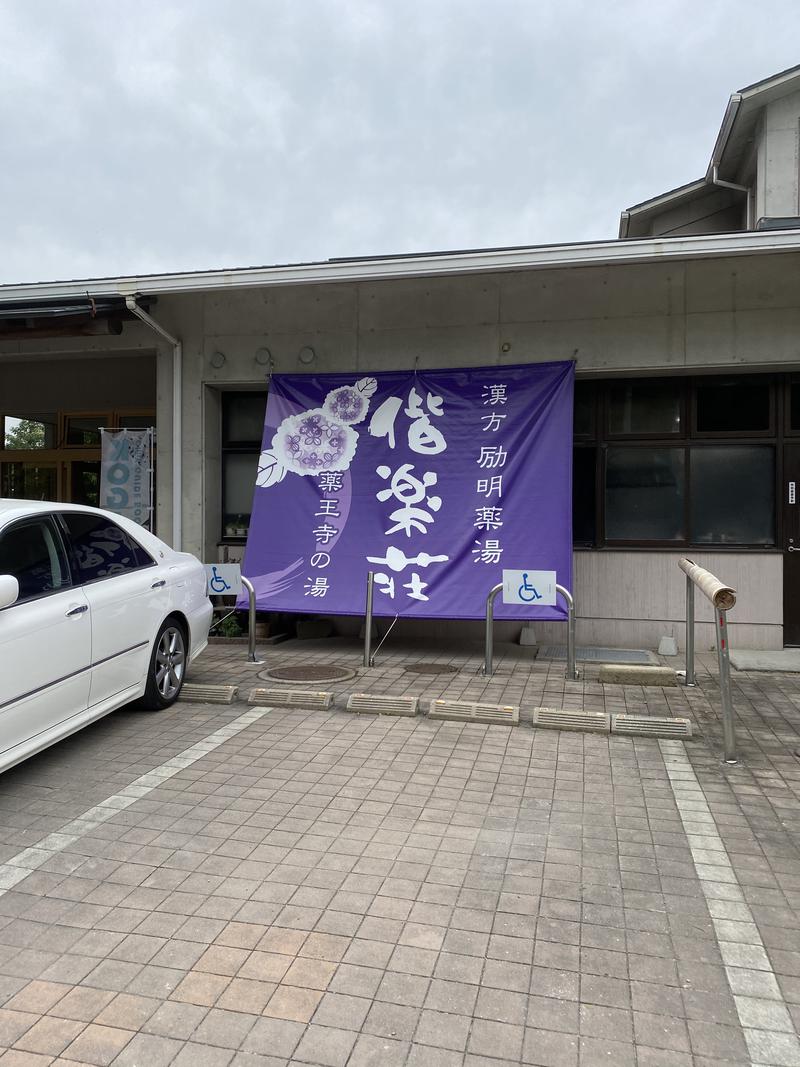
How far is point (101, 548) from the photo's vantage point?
5465 mm

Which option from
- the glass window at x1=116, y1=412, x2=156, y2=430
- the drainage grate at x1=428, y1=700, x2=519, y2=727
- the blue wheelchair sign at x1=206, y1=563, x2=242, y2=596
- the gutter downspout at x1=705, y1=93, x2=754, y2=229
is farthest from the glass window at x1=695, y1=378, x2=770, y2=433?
the glass window at x1=116, y1=412, x2=156, y2=430

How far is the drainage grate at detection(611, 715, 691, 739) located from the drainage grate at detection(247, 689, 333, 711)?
2.32 metres

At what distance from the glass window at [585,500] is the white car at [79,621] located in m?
4.60

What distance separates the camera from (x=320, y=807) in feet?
14.2

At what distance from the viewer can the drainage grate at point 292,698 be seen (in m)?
6.39

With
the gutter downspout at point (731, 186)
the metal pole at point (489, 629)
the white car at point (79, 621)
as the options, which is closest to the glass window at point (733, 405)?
the metal pole at point (489, 629)

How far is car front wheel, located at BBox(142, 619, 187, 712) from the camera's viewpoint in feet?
19.6

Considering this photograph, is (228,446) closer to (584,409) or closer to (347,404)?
(347,404)

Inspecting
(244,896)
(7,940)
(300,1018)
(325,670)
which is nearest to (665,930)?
(300,1018)

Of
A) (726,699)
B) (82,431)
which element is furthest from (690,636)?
(82,431)

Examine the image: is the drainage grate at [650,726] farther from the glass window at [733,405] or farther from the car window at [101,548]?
the glass window at [733,405]

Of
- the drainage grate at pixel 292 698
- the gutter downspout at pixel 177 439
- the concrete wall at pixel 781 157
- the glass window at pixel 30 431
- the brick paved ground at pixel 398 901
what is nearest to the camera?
the brick paved ground at pixel 398 901

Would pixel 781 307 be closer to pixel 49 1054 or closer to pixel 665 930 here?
pixel 665 930

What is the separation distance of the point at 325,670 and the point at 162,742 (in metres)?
2.36
